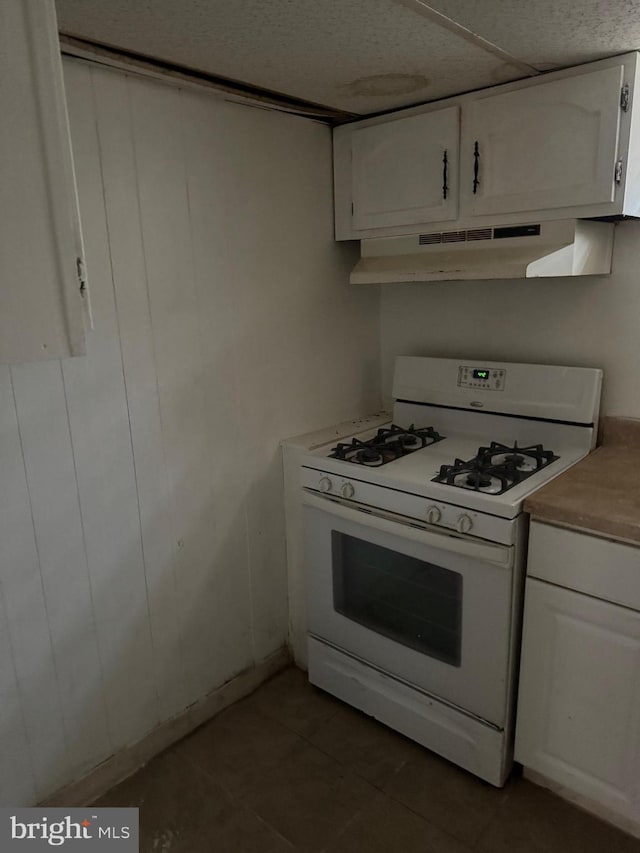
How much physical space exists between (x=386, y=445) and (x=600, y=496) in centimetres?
72

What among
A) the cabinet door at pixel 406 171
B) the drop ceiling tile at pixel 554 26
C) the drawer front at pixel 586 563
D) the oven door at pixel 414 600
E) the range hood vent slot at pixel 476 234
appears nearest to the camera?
the drop ceiling tile at pixel 554 26

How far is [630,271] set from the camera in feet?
6.14

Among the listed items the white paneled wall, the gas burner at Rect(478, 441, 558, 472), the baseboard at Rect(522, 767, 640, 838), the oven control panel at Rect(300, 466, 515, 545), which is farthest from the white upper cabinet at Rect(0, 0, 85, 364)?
the baseboard at Rect(522, 767, 640, 838)

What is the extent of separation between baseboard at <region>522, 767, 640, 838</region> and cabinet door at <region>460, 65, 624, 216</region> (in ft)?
5.52

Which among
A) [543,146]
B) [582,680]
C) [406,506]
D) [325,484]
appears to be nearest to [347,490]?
[325,484]

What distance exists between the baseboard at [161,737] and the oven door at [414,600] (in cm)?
30

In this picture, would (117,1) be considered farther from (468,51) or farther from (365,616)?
(365,616)

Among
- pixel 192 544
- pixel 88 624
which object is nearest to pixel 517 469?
pixel 192 544

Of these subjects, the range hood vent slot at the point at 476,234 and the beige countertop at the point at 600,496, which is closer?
the beige countertop at the point at 600,496

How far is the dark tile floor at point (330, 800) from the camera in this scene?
1614 millimetres

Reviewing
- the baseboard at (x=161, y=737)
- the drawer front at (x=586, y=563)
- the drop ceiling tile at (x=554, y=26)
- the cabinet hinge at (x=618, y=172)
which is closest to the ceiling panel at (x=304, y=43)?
the drop ceiling tile at (x=554, y=26)

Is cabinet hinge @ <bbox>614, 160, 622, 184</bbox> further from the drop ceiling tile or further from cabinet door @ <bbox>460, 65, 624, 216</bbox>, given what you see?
the drop ceiling tile

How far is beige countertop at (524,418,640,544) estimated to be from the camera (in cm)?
144

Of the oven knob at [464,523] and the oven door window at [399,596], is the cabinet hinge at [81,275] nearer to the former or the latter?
the oven knob at [464,523]
